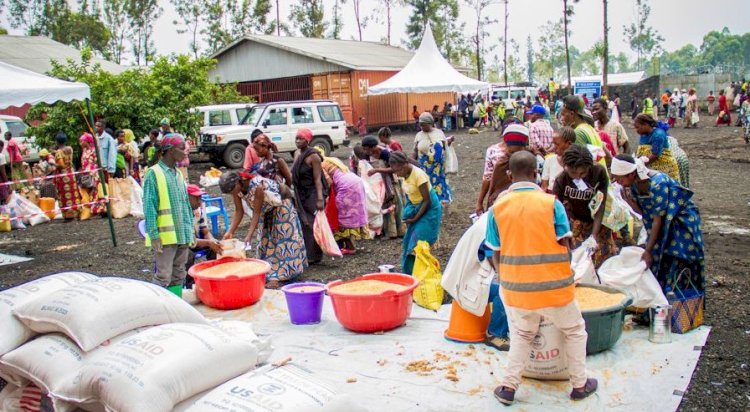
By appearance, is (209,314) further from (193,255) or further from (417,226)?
(417,226)

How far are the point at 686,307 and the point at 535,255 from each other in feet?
5.87

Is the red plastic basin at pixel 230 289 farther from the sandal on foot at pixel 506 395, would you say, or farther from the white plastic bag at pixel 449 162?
the white plastic bag at pixel 449 162

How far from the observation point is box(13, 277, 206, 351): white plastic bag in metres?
3.32

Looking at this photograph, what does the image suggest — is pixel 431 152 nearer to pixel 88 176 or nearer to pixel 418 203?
pixel 418 203

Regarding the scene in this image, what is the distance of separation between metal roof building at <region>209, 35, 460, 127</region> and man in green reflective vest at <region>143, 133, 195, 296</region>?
2123 cm

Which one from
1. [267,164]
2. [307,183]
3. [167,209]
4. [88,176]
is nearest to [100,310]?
[167,209]

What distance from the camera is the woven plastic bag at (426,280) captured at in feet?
17.7

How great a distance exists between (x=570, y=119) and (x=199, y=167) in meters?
13.5

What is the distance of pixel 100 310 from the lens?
3.36 meters

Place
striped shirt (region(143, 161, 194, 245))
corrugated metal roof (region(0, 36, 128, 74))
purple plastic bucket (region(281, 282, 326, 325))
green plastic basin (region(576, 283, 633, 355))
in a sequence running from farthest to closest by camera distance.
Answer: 1. corrugated metal roof (region(0, 36, 128, 74))
2. purple plastic bucket (region(281, 282, 326, 325))
3. striped shirt (region(143, 161, 194, 245))
4. green plastic basin (region(576, 283, 633, 355))

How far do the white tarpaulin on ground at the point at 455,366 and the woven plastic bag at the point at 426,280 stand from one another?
8.3 inches

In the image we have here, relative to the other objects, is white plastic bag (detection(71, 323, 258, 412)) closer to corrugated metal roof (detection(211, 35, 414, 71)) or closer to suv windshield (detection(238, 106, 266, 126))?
suv windshield (detection(238, 106, 266, 126))

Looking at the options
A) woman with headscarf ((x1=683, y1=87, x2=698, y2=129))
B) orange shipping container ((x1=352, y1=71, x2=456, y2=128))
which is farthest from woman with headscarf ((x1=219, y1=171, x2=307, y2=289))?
woman with headscarf ((x1=683, y1=87, x2=698, y2=129))

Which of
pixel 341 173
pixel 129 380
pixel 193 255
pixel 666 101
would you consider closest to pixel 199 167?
pixel 341 173
